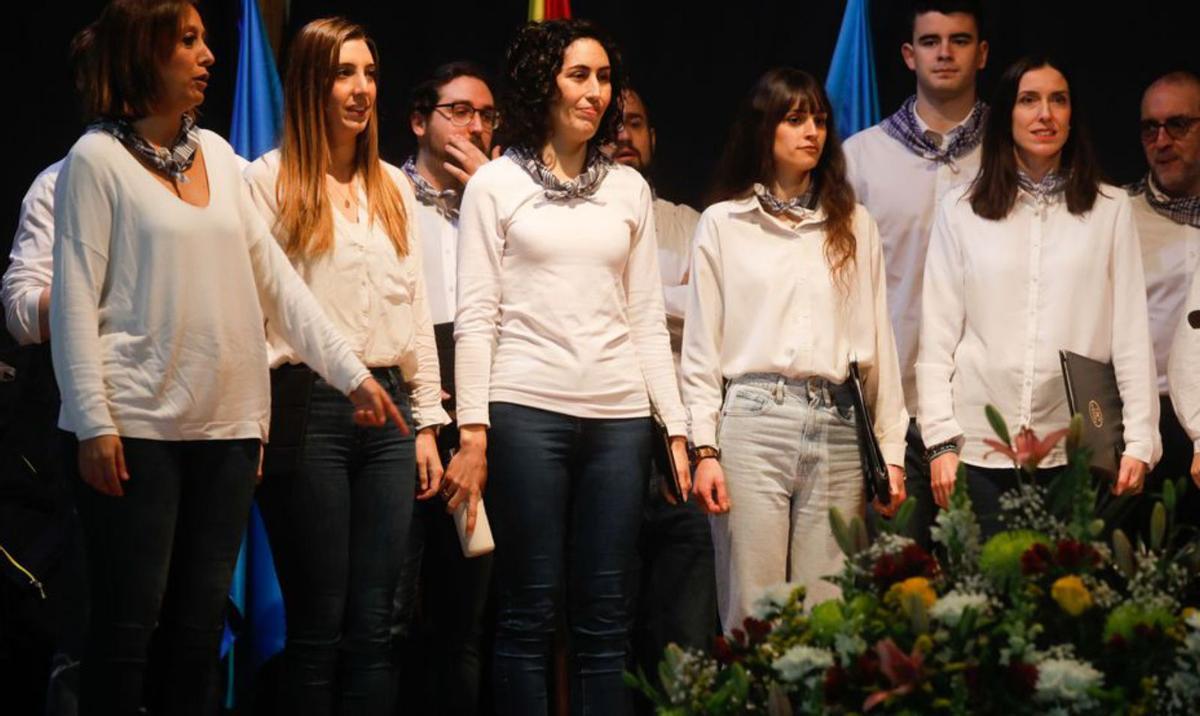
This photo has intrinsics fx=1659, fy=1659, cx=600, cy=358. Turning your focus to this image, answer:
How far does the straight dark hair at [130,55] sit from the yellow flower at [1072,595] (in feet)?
5.88

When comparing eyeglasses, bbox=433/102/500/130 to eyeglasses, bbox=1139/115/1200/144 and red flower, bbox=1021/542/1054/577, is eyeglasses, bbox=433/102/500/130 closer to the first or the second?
eyeglasses, bbox=1139/115/1200/144

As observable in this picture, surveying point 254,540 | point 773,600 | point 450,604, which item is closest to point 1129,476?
point 450,604

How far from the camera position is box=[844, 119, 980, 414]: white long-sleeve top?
4094 millimetres

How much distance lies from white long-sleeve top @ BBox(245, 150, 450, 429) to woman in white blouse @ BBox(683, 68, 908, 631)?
0.59 meters

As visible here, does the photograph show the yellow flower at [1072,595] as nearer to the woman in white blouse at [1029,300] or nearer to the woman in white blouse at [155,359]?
the woman in white blouse at [155,359]

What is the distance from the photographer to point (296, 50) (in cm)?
339

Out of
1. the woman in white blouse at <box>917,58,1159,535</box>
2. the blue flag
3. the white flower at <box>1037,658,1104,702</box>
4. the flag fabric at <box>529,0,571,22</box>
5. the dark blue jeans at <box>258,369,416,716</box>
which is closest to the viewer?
the white flower at <box>1037,658,1104,702</box>

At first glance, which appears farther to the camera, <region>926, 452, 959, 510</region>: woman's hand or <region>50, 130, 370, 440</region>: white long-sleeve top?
<region>926, 452, 959, 510</region>: woman's hand

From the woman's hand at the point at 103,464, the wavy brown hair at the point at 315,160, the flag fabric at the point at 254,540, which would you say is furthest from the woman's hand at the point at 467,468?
the flag fabric at the point at 254,540

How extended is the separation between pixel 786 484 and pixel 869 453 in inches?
7.3

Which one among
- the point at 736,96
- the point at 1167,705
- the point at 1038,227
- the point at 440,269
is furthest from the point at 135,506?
the point at 736,96

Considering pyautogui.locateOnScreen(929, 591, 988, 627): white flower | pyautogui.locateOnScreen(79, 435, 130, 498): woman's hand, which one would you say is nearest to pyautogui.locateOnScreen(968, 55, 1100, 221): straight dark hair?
pyautogui.locateOnScreen(929, 591, 988, 627): white flower

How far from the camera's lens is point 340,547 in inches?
124

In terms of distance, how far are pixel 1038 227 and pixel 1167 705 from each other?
192cm
